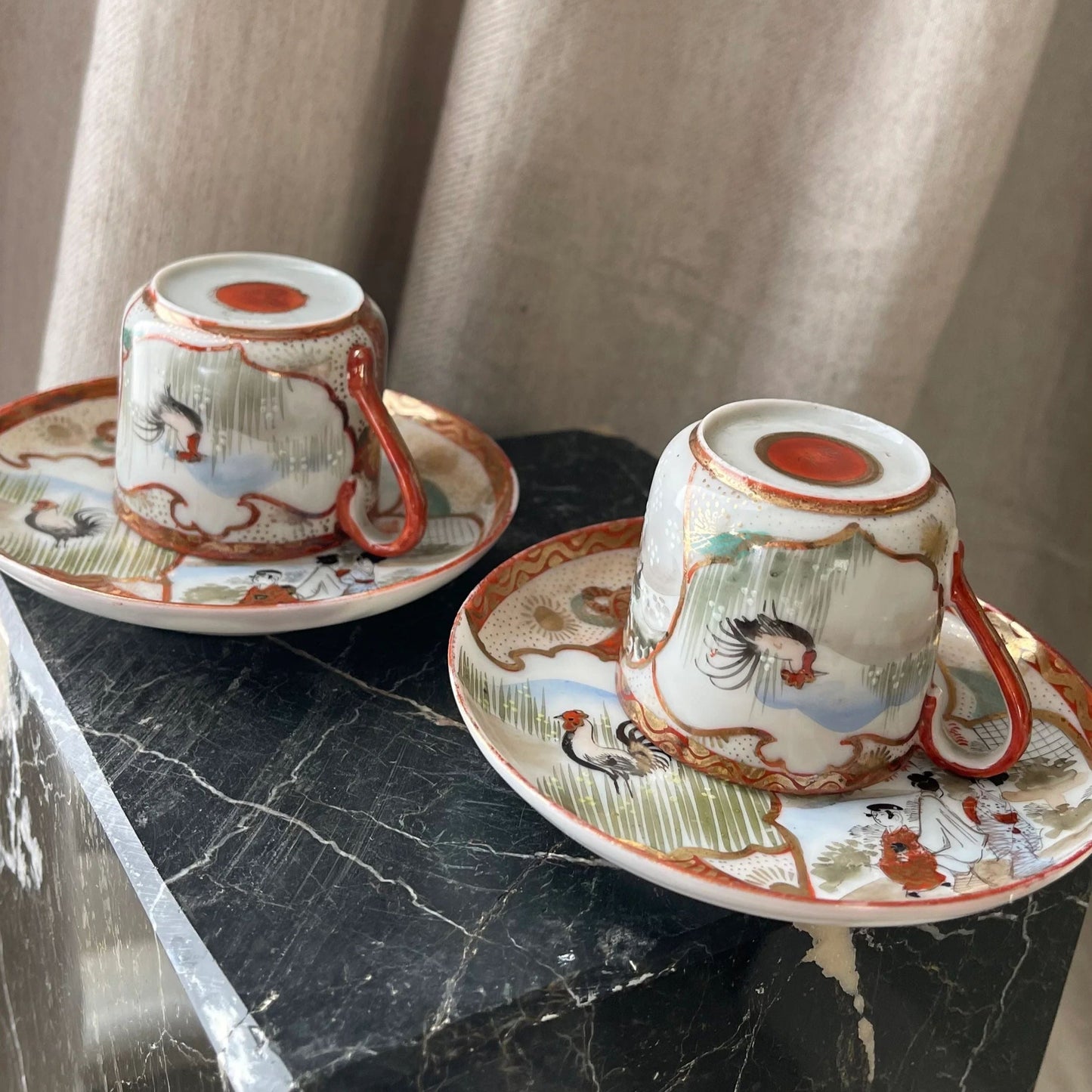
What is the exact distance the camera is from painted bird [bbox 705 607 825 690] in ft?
1.76

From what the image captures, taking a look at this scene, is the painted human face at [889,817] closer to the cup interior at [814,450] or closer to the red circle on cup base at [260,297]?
the cup interior at [814,450]

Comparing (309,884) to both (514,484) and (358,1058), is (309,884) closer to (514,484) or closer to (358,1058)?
(358,1058)

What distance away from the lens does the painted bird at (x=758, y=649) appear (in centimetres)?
54

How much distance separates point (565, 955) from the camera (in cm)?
52

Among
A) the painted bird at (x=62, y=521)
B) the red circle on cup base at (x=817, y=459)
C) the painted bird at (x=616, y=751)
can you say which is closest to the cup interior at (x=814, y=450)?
the red circle on cup base at (x=817, y=459)

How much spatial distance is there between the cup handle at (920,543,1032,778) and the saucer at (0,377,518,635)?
28cm

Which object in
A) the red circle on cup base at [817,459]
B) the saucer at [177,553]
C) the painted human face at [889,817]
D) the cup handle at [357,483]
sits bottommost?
the saucer at [177,553]

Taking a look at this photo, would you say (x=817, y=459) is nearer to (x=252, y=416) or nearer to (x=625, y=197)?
(x=252, y=416)

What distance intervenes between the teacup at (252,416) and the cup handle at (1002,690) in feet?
1.02

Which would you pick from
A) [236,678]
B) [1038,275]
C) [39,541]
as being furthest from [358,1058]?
[1038,275]

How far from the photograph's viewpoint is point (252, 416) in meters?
0.66

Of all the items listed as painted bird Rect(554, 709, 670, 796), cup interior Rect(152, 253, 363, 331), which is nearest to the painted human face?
painted bird Rect(554, 709, 670, 796)

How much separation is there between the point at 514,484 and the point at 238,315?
0.22 metres

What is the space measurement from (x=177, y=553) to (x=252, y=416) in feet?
0.35
